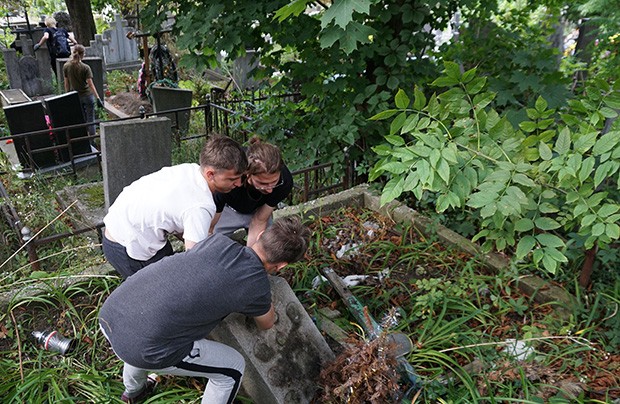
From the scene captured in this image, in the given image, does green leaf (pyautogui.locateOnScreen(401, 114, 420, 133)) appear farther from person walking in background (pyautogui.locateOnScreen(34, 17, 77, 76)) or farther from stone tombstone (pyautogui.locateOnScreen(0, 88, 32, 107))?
person walking in background (pyautogui.locateOnScreen(34, 17, 77, 76))

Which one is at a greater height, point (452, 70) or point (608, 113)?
point (452, 70)

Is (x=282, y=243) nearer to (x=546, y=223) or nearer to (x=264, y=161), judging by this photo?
(x=264, y=161)

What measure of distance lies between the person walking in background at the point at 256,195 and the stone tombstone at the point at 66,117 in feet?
13.7

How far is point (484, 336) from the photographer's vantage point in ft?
10.2

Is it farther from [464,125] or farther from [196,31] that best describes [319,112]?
[464,125]

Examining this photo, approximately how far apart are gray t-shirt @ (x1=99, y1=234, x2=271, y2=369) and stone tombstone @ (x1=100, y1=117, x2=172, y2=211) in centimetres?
225

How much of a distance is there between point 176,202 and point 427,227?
2200mm

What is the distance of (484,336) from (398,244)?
1.15 meters

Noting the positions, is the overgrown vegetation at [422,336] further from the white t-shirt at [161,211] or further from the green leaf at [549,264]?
the white t-shirt at [161,211]

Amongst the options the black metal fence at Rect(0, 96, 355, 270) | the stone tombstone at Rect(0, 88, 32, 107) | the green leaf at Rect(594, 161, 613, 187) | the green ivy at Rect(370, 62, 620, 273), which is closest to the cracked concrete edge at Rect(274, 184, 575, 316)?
the black metal fence at Rect(0, 96, 355, 270)

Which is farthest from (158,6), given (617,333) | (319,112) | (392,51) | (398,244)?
(617,333)

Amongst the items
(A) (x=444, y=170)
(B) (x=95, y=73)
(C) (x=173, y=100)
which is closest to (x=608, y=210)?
(A) (x=444, y=170)

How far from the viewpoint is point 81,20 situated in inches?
531

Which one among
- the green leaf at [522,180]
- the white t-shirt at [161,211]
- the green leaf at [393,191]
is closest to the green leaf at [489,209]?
the green leaf at [522,180]
